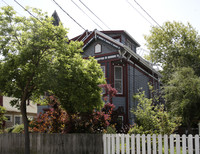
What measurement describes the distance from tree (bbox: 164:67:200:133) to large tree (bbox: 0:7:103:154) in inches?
275

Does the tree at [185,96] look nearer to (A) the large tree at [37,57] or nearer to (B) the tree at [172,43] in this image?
(A) the large tree at [37,57]

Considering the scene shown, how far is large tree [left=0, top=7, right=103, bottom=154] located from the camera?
33.6ft

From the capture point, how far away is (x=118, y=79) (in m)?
19.2

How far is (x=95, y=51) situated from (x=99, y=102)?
9.55 metres

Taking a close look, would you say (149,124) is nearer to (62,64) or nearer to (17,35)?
(62,64)

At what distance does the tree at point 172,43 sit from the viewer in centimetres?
3129

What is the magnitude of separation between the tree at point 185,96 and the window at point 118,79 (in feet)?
12.4

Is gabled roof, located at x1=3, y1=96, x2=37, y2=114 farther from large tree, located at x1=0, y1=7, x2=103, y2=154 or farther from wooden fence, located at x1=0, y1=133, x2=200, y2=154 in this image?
large tree, located at x1=0, y1=7, x2=103, y2=154

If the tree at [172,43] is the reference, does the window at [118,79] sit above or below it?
below

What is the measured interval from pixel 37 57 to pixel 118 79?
9672mm

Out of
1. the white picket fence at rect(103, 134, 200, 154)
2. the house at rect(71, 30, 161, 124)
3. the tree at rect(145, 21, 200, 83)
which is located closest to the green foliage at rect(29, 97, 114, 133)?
the white picket fence at rect(103, 134, 200, 154)

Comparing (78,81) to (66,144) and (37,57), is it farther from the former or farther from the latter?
(66,144)

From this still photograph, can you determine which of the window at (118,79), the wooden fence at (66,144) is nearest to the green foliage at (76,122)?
the wooden fence at (66,144)

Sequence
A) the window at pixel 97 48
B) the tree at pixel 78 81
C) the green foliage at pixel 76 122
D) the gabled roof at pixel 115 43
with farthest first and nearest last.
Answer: the window at pixel 97 48, the gabled roof at pixel 115 43, the green foliage at pixel 76 122, the tree at pixel 78 81
